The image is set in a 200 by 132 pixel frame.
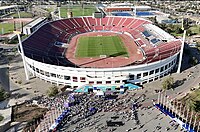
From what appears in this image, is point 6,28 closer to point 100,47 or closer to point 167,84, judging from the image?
point 100,47

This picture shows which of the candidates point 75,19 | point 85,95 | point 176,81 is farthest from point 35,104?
point 75,19

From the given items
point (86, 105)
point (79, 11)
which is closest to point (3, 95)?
point (86, 105)

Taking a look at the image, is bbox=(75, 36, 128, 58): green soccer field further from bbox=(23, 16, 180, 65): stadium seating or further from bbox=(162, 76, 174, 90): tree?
bbox=(162, 76, 174, 90): tree

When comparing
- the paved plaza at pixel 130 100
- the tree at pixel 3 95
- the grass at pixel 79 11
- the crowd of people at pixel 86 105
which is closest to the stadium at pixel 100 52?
the paved plaza at pixel 130 100

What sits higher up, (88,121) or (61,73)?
(61,73)

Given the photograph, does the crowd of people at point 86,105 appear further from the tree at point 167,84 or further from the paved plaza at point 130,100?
the tree at point 167,84

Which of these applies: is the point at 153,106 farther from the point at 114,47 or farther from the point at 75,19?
the point at 75,19

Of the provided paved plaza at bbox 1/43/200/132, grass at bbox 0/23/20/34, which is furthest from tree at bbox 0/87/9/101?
grass at bbox 0/23/20/34
